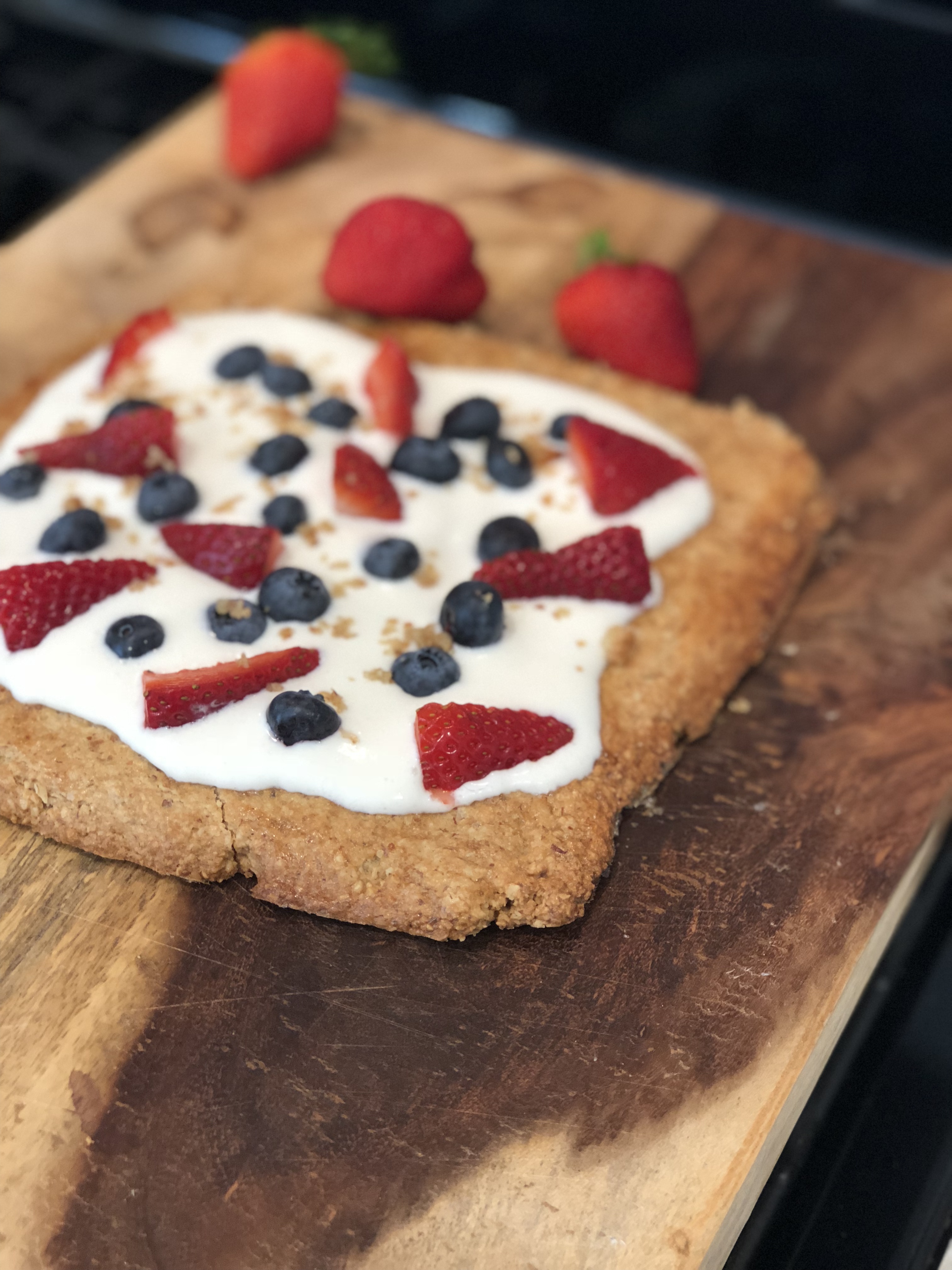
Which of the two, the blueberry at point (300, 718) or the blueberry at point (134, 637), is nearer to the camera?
the blueberry at point (300, 718)

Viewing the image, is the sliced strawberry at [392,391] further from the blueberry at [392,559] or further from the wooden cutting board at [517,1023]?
the wooden cutting board at [517,1023]

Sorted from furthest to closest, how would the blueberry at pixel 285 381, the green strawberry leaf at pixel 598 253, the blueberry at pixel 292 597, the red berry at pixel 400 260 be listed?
the green strawberry leaf at pixel 598 253, the red berry at pixel 400 260, the blueberry at pixel 285 381, the blueberry at pixel 292 597

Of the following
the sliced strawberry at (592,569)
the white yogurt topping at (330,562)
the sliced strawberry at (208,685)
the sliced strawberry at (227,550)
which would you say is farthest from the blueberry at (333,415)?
the sliced strawberry at (208,685)

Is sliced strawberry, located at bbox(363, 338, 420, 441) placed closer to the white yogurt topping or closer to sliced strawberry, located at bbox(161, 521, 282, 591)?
the white yogurt topping

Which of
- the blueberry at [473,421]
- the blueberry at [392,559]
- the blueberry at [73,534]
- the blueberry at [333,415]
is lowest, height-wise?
the blueberry at [73,534]

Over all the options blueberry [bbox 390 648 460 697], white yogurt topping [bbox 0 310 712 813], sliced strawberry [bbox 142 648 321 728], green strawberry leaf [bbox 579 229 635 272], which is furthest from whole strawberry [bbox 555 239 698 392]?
sliced strawberry [bbox 142 648 321 728]

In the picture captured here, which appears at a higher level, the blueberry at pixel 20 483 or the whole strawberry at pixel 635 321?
the whole strawberry at pixel 635 321

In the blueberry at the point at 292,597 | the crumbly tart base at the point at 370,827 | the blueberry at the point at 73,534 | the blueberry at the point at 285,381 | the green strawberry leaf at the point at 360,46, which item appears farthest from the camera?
the green strawberry leaf at the point at 360,46

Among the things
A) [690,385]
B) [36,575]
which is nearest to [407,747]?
[36,575]
